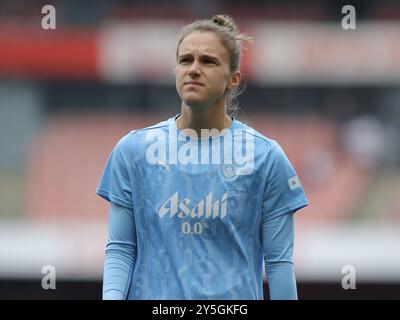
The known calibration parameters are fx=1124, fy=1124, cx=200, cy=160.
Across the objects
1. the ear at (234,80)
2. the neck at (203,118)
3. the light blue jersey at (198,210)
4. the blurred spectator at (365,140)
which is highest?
the blurred spectator at (365,140)

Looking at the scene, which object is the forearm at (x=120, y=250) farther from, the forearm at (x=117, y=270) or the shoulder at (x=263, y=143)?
the shoulder at (x=263, y=143)

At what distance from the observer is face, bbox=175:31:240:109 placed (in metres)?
3.93

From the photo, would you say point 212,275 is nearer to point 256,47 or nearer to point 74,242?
point 74,242

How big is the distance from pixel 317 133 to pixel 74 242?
4944 millimetres

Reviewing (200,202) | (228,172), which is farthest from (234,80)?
(200,202)

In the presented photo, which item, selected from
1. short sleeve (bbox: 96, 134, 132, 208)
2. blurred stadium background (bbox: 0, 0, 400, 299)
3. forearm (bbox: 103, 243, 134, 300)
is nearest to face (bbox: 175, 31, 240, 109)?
short sleeve (bbox: 96, 134, 132, 208)

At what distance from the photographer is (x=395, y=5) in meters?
20.3

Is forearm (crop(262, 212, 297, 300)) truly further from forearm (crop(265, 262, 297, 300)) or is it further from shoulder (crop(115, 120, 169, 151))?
shoulder (crop(115, 120, 169, 151))

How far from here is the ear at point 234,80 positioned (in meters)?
4.12

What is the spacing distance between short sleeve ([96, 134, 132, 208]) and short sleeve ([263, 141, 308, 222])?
49 centimetres

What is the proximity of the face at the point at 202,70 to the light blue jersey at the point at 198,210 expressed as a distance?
7.1 inches

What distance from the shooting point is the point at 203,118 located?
4.03 m

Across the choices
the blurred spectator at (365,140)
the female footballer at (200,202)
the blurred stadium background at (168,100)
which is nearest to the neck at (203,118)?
the female footballer at (200,202)

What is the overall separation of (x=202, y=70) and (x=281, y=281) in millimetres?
795
